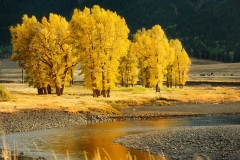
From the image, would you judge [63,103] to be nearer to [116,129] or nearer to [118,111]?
[118,111]

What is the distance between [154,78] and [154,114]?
25996mm

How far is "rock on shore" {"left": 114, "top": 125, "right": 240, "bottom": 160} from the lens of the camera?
93.3 feet

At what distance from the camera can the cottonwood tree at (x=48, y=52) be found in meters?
68.7

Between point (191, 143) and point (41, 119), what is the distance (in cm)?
2014

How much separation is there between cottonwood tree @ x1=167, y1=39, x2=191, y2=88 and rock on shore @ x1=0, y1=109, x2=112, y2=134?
175ft

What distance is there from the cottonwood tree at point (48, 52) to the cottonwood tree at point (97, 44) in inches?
139

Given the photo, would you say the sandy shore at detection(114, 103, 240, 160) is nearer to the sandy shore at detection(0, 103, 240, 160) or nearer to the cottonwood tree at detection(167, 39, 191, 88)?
the sandy shore at detection(0, 103, 240, 160)

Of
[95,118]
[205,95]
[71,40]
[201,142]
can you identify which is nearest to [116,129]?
[95,118]

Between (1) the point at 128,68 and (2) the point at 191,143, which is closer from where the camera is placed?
(2) the point at 191,143

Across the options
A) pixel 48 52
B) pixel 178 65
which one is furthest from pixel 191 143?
pixel 178 65

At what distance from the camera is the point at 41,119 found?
Answer: 47.2 m

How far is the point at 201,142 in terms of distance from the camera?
32.6 m

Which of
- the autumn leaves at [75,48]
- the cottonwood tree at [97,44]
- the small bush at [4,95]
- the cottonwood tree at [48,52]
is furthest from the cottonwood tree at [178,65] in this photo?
the small bush at [4,95]

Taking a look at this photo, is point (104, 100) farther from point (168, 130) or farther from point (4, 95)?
point (168, 130)
